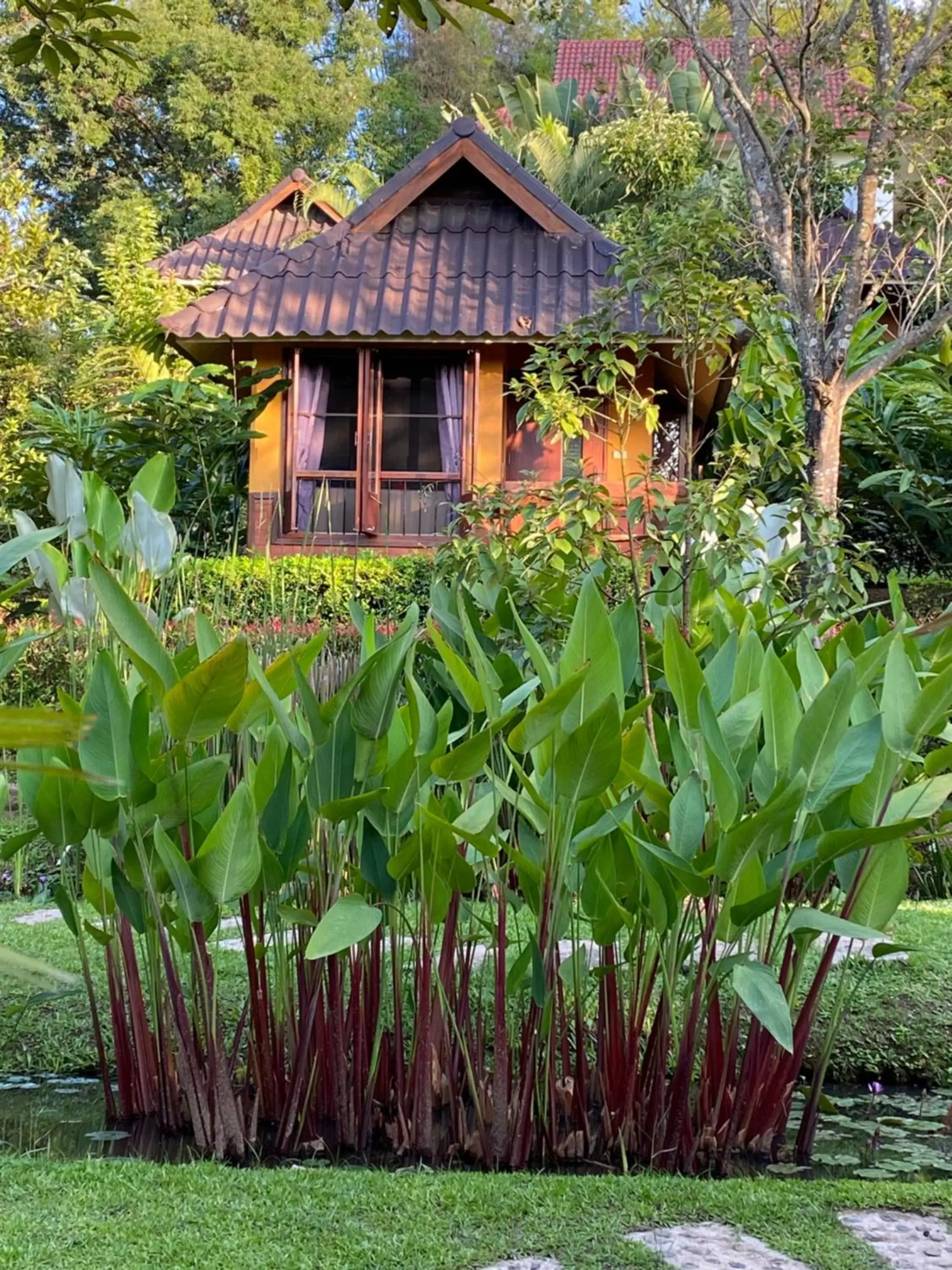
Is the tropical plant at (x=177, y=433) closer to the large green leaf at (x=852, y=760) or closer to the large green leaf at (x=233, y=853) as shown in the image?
the large green leaf at (x=233, y=853)

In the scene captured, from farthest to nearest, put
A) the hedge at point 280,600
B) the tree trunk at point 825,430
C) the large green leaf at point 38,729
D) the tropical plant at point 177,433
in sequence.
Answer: the tropical plant at point 177,433
the tree trunk at point 825,430
the hedge at point 280,600
the large green leaf at point 38,729

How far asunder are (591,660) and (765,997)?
592mm

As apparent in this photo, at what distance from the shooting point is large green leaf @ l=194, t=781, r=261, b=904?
6.12ft

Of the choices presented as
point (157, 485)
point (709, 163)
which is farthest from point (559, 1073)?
point (709, 163)

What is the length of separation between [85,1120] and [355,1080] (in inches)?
25.9

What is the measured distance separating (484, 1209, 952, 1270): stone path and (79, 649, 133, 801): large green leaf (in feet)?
3.07

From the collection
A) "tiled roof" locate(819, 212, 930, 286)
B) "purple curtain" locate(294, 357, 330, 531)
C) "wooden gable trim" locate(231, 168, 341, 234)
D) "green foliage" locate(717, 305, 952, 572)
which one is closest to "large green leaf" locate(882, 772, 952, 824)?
"tiled roof" locate(819, 212, 930, 286)

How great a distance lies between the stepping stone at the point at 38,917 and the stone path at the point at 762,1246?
2808 millimetres

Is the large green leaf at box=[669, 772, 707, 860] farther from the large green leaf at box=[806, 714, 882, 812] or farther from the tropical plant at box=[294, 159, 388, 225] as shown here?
the tropical plant at box=[294, 159, 388, 225]

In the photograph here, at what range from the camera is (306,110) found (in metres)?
25.8

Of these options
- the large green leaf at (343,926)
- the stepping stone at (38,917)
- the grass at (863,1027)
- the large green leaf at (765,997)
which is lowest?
the stepping stone at (38,917)

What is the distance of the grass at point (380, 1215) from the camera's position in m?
1.54

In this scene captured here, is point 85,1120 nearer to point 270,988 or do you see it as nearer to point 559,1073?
point 270,988

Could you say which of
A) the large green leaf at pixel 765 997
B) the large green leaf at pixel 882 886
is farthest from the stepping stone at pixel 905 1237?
the large green leaf at pixel 882 886
